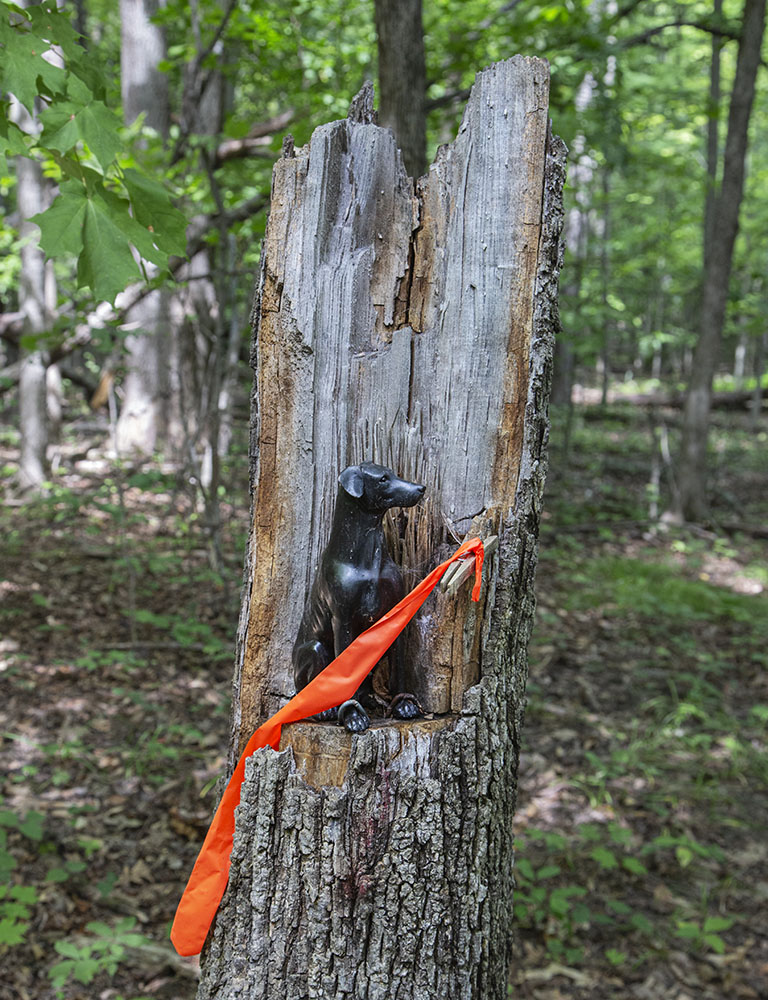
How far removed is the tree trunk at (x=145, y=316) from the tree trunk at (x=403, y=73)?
4.04m

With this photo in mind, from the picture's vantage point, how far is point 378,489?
173cm

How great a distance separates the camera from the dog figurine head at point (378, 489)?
1.73m

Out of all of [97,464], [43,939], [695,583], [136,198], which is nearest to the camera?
[136,198]

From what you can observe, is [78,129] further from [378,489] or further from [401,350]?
[378,489]

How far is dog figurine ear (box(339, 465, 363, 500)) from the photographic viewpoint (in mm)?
1726

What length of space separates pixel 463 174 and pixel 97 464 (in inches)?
313

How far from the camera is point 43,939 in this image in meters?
2.82

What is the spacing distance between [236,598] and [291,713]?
425 cm

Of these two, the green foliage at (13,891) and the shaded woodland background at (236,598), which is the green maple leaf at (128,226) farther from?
the green foliage at (13,891)

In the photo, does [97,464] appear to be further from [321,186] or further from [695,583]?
[321,186]

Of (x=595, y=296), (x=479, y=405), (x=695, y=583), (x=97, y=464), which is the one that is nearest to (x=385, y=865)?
(x=479, y=405)

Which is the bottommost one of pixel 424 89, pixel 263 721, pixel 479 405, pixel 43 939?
pixel 43 939

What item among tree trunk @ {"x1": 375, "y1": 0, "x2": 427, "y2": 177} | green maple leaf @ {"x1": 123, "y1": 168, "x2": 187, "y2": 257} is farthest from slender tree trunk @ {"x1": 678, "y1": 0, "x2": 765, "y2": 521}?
green maple leaf @ {"x1": 123, "y1": 168, "x2": 187, "y2": 257}

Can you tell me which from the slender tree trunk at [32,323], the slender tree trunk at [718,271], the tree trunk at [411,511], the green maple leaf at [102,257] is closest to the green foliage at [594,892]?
the tree trunk at [411,511]
